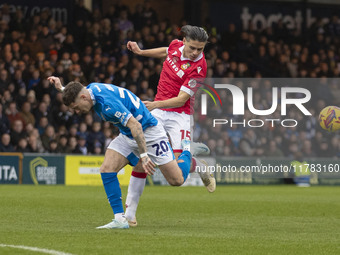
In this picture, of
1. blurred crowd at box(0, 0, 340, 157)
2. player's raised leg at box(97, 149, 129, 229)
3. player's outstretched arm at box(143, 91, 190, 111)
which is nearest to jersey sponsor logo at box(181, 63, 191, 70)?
player's outstretched arm at box(143, 91, 190, 111)

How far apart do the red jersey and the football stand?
373cm

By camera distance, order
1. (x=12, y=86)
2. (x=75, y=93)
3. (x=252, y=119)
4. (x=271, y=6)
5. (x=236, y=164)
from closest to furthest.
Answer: (x=75, y=93)
(x=12, y=86)
(x=236, y=164)
(x=252, y=119)
(x=271, y=6)

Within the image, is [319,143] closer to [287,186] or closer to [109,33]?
[287,186]

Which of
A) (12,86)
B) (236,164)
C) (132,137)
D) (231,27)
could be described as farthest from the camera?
(231,27)

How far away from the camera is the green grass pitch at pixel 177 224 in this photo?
752 centimetres

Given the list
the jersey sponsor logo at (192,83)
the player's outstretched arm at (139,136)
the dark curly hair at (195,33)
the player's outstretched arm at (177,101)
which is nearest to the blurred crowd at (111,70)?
the player's outstretched arm at (177,101)

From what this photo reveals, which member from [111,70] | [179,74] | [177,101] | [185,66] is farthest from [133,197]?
[111,70]

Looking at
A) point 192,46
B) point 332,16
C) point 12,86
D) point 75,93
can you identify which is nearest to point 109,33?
point 12,86

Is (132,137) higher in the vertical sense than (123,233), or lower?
higher

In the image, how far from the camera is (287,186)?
73.5 ft

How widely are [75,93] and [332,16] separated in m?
23.4

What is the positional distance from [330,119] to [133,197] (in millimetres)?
5290

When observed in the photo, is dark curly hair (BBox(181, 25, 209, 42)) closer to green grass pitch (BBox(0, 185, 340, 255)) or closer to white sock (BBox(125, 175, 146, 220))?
white sock (BBox(125, 175, 146, 220))

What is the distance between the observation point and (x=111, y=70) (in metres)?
22.6
